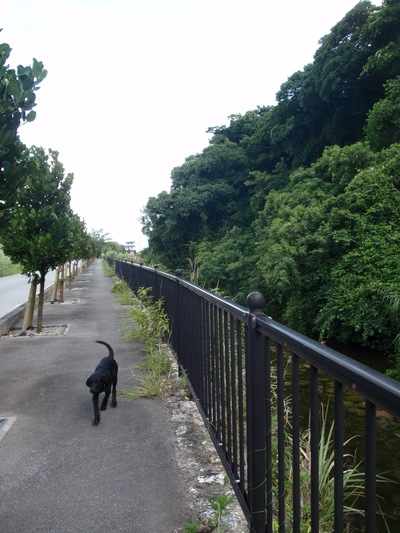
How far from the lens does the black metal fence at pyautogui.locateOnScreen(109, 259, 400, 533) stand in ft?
3.41

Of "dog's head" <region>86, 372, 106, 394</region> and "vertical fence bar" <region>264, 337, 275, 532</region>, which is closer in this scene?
"vertical fence bar" <region>264, 337, 275, 532</region>

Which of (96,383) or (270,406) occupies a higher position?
(270,406)

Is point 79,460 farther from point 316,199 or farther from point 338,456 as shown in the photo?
point 316,199

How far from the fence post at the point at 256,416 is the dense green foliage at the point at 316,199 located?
605 cm

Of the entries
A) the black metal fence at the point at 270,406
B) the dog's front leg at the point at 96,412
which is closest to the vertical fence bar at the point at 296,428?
the black metal fence at the point at 270,406

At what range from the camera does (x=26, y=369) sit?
17.4 ft

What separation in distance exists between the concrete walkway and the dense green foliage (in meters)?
4.11

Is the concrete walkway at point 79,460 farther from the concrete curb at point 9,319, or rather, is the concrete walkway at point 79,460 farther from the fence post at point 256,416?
the concrete curb at point 9,319

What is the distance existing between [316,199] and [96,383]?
1162cm

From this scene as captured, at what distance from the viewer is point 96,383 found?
360 cm

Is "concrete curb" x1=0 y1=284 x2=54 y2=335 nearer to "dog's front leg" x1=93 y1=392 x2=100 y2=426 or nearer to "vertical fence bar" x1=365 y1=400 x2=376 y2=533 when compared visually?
"dog's front leg" x1=93 y1=392 x2=100 y2=426

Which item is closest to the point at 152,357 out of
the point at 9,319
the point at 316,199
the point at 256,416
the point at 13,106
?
the point at 13,106

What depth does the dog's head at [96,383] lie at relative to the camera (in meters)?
3.58

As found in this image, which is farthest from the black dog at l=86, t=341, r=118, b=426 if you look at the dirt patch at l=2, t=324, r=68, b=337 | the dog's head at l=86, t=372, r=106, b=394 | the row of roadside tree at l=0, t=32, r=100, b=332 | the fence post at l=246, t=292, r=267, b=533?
the dirt patch at l=2, t=324, r=68, b=337
